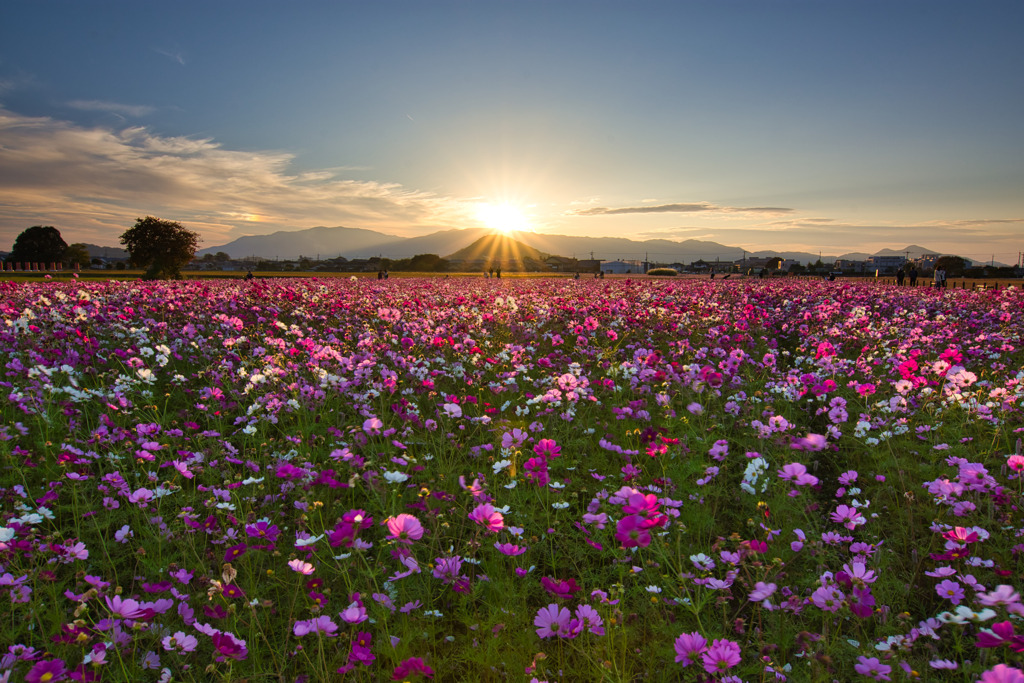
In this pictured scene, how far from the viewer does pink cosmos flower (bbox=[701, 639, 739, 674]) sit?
5.53 feet

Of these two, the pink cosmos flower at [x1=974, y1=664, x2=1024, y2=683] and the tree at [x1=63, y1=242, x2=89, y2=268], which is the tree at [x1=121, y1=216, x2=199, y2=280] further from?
the pink cosmos flower at [x1=974, y1=664, x2=1024, y2=683]

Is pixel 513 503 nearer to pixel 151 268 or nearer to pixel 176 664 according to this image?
pixel 176 664

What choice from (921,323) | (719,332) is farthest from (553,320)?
(921,323)

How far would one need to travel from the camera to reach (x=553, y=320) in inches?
383

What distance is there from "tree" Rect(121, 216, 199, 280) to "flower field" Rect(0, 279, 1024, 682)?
42.2 metres

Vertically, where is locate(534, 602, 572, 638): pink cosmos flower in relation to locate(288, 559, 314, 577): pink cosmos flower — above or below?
below

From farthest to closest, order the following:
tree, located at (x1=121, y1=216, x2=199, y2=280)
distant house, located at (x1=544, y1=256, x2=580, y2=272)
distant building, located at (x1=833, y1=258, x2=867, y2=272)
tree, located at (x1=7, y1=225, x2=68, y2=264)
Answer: distant house, located at (x1=544, y1=256, x2=580, y2=272) → distant building, located at (x1=833, y1=258, x2=867, y2=272) → tree, located at (x1=7, y1=225, x2=68, y2=264) → tree, located at (x1=121, y1=216, x2=199, y2=280)

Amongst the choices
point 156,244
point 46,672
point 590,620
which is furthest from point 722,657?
point 156,244

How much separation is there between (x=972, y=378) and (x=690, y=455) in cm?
218

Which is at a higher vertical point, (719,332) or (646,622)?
(719,332)

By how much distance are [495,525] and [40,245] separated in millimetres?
96076

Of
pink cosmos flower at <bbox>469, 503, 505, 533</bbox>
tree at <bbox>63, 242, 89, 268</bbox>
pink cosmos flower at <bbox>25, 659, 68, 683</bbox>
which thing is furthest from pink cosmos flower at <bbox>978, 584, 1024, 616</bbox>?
tree at <bbox>63, 242, 89, 268</bbox>

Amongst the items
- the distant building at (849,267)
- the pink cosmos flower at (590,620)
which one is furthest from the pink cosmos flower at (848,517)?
the distant building at (849,267)

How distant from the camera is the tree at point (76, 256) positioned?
73.9 meters
